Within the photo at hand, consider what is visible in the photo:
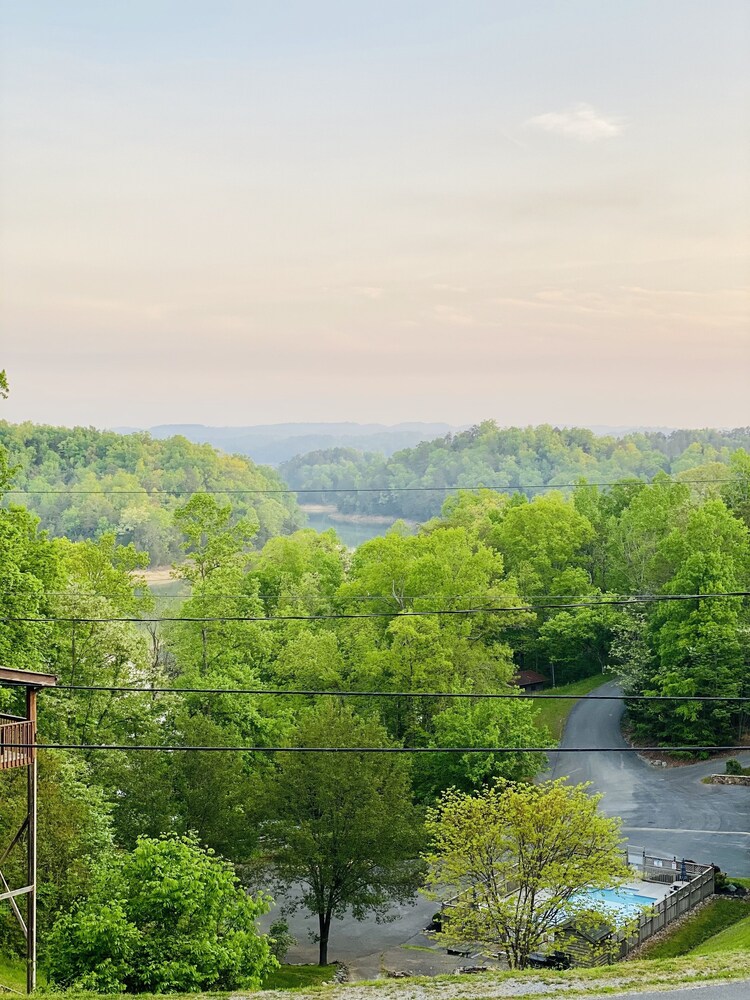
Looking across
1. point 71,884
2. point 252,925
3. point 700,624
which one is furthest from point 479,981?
point 700,624

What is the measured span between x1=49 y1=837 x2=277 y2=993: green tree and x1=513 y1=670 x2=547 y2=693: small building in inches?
1153

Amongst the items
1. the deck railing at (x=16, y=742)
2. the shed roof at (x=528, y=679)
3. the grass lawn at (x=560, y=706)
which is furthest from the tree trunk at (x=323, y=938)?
the shed roof at (x=528, y=679)

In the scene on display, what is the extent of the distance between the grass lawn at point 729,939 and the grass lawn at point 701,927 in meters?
0.16

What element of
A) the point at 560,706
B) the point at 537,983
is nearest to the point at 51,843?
the point at 537,983

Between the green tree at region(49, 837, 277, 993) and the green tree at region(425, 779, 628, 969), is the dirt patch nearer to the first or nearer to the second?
the green tree at region(425, 779, 628, 969)

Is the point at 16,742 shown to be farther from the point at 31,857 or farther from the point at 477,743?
the point at 477,743

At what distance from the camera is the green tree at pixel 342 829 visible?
2202 centimetres

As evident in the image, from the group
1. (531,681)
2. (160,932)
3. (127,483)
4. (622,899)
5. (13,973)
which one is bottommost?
(622,899)

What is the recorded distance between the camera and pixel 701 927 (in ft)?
74.2

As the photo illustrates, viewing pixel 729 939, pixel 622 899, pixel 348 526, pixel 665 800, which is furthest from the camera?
pixel 348 526

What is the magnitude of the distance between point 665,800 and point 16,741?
2239 centimetres

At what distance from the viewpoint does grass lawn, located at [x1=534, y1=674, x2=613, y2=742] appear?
128 ft

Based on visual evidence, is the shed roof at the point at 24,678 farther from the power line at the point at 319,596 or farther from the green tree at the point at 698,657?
the green tree at the point at 698,657

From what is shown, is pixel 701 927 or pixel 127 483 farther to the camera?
pixel 127 483
